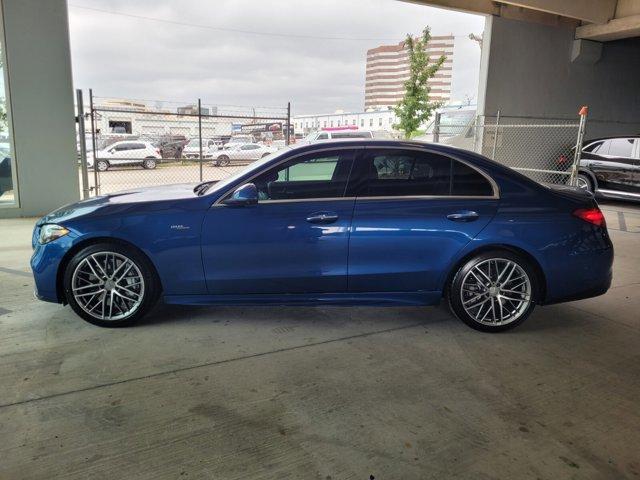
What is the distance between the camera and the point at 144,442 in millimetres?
2549

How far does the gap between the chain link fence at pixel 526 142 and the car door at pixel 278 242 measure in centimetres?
1062

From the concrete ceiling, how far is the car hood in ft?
33.4

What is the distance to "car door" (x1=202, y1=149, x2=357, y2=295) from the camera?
381 centimetres

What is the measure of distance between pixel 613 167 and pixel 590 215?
346 inches

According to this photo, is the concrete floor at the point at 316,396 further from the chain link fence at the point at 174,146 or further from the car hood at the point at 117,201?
the chain link fence at the point at 174,146

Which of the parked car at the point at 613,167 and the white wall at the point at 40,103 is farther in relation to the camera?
the parked car at the point at 613,167

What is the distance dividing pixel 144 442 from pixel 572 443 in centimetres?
219

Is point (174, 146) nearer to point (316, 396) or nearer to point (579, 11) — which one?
point (579, 11)

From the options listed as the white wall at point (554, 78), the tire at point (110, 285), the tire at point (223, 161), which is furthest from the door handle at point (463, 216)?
the tire at point (223, 161)

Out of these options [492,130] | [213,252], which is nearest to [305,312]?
[213,252]

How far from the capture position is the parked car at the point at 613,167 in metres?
11.0

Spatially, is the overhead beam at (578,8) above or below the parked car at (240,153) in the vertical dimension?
above

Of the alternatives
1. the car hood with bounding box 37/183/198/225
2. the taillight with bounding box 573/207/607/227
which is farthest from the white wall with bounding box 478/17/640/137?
the car hood with bounding box 37/183/198/225

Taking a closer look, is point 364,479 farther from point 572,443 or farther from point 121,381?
point 121,381
